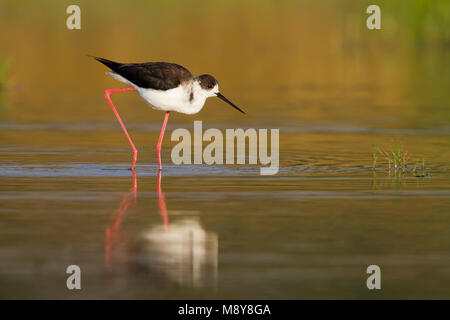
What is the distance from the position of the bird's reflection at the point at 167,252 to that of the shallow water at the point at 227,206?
0.02m

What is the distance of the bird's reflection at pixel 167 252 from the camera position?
7570mm

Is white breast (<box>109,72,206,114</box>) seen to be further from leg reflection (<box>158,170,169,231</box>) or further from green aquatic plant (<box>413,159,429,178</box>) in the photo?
green aquatic plant (<box>413,159,429,178</box>)

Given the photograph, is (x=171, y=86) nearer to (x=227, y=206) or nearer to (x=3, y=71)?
(x=227, y=206)

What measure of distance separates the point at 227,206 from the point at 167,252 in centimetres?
198

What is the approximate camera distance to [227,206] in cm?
1010

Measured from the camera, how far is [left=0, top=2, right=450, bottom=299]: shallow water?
748 cm

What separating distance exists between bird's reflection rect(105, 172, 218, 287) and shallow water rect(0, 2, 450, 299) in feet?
0.05

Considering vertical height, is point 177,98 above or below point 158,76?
below

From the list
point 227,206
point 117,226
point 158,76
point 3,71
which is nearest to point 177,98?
point 158,76

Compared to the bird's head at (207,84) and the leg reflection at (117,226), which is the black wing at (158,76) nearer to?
the bird's head at (207,84)

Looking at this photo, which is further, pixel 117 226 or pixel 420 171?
pixel 420 171

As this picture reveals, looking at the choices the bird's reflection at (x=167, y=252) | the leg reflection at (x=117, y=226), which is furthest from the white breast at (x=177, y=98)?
the bird's reflection at (x=167, y=252)

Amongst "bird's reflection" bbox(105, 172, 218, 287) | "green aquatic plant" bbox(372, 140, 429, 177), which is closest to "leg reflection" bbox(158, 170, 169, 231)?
"bird's reflection" bbox(105, 172, 218, 287)
